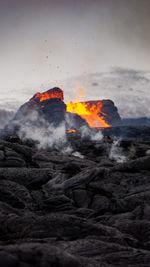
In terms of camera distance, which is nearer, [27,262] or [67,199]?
[27,262]

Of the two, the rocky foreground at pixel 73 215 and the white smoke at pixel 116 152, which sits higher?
the rocky foreground at pixel 73 215

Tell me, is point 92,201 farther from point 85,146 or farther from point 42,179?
point 85,146

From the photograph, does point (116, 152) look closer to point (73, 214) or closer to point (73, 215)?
point (73, 214)

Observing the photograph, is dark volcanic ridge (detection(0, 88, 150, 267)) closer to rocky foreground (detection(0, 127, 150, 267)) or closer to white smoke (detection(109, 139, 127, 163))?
rocky foreground (detection(0, 127, 150, 267))

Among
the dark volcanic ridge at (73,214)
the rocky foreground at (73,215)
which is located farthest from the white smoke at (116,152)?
the rocky foreground at (73,215)

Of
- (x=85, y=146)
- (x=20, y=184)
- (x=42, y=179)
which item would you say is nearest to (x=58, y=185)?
(x=42, y=179)

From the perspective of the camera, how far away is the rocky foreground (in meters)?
6.20

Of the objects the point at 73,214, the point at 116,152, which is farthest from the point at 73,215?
the point at 116,152

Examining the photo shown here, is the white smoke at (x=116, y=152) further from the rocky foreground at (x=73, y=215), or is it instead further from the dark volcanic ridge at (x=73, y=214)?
the rocky foreground at (x=73, y=215)

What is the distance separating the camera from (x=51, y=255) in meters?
5.17

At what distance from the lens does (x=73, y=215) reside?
1266 centimetres

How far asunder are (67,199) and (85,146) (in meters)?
54.8

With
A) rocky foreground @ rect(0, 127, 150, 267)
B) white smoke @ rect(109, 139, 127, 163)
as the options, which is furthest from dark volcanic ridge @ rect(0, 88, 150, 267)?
white smoke @ rect(109, 139, 127, 163)

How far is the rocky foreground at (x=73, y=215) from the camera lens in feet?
20.3
